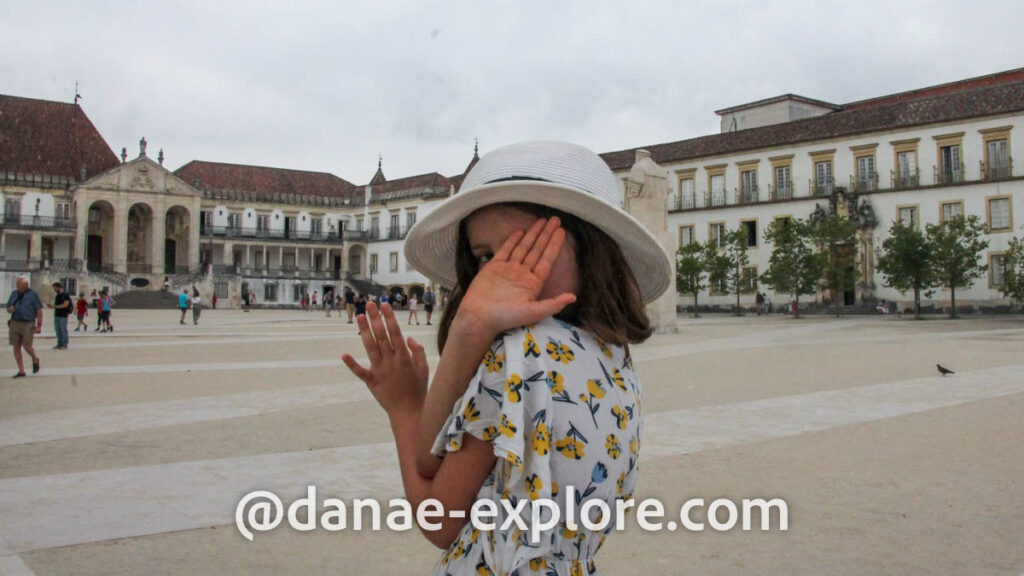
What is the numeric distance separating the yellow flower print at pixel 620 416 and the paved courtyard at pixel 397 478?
204cm

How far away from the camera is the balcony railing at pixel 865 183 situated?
144ft

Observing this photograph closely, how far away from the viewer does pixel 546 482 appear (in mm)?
1283

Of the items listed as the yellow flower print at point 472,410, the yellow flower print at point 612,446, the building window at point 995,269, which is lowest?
the yellow flower print at point 612,446

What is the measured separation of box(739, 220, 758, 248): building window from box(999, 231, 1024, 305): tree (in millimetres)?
14634

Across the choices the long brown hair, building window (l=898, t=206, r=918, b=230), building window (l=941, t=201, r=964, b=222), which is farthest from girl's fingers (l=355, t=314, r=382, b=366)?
building window (l=898, t=206, r=918, b=230)

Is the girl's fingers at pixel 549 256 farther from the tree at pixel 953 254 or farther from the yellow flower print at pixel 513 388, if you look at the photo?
the tree at pixel 953 254

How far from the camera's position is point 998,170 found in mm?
39812

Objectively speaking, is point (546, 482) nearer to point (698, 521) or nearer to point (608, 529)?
point (608, 529)

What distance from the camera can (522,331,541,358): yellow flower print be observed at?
130 cm

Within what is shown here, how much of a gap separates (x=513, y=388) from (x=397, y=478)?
363cm

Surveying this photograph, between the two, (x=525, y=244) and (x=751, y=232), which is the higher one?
(x=751, y=232)

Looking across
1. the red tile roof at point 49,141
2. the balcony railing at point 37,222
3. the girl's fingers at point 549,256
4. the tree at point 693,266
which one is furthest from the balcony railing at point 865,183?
the red tile roof at point 49,141

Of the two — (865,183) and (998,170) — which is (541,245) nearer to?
(998,170)

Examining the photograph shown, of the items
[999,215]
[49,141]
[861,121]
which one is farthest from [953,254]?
[49,141]
